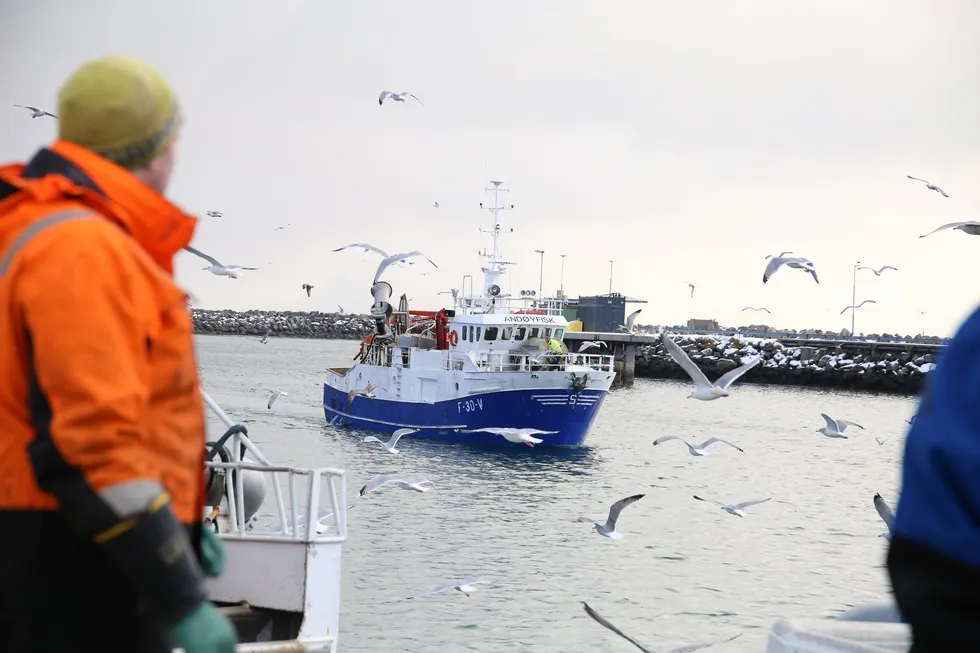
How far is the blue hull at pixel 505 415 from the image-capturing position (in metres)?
33.1

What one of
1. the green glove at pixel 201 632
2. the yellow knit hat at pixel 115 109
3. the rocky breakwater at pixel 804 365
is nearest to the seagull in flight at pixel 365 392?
the yellow knit hat at pixel 115 109

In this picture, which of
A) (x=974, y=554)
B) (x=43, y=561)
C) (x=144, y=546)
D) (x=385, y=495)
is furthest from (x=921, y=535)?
(x=385, y=495)

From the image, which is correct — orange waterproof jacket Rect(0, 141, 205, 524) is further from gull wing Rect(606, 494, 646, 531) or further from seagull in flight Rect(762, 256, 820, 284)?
seagull in flight Rect(762, 256, 820, 284)

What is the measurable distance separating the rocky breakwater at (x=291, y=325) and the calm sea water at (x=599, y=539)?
10463 cm

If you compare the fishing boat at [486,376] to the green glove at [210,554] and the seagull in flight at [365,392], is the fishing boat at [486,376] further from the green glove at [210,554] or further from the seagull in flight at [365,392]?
the green glove at [210,554]

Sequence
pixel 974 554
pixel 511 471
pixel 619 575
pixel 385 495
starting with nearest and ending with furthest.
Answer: pixel 974 554, pixel 619 575, pixel 385 495, pixel 511 471

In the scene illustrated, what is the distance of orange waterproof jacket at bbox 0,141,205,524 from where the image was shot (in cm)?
186

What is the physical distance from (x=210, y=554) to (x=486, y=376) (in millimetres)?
30997

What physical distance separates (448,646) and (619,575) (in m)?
5.54

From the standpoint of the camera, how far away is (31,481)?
1.98m

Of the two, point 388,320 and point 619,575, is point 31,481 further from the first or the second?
point 388,320

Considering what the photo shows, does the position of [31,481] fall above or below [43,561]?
above

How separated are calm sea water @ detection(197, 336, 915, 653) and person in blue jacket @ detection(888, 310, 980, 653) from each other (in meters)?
2.16

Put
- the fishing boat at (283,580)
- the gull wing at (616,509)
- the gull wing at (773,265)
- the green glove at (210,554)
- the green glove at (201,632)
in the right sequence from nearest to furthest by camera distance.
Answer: the green glove at (201,632) < the green glove at (210,554) < the fishing boat at (283,580) < the gull wing at (616,509) < the gull wing at (773,265)
